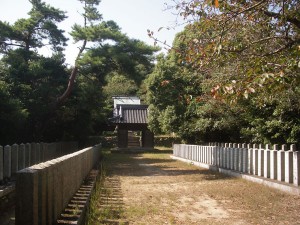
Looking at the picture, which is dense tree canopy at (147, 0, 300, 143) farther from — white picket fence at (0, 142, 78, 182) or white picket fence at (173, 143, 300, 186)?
white picket fence at (0, 142, 78, 182)

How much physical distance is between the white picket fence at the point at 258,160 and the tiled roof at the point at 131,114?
49.9 ft

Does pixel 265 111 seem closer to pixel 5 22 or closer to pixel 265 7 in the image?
pixel 265 7

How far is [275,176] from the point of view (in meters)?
10.1

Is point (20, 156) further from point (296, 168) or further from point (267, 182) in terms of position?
point (296, 168)

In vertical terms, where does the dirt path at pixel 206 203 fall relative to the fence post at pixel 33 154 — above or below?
below

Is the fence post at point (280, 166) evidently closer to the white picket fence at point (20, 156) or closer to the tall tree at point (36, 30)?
the white picket fence at point (20, 156)

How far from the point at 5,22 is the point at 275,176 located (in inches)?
681

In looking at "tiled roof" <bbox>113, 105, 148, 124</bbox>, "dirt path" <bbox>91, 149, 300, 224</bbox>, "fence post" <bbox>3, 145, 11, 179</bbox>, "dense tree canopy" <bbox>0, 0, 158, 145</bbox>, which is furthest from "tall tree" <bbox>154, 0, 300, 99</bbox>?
"tiled roof" <bbox>113, 105, 148, 124</bbox>

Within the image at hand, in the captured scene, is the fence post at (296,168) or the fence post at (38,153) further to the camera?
the fence post at (38,153)

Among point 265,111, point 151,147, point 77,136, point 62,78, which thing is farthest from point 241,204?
point 151,147

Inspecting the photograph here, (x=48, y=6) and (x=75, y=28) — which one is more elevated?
(x=48, y=6)

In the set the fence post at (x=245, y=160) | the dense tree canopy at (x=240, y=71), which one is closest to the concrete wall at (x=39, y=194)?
the dense tree canopy at (x=240, y=71)

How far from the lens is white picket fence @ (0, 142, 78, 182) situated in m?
8.50

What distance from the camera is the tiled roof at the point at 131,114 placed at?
3250 centimetres
